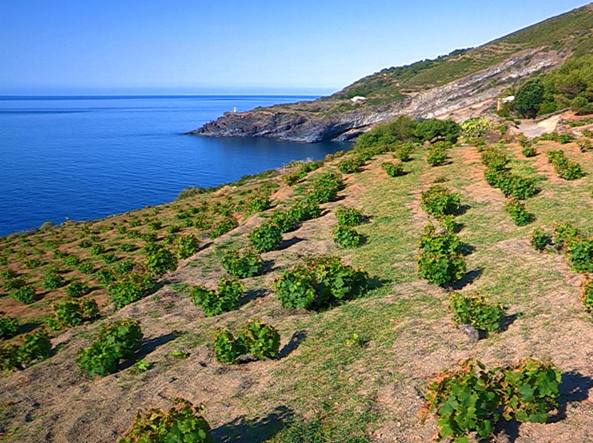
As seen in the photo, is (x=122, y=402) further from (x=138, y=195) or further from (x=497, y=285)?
(x=138, y=195)

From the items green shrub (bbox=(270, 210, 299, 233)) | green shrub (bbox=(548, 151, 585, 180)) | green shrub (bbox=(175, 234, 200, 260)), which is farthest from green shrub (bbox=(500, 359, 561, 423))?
green shrub (bbox=(548, 151, 585, 180))

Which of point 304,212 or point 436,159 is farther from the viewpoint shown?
point 436,159

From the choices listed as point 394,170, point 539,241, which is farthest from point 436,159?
point 539,241

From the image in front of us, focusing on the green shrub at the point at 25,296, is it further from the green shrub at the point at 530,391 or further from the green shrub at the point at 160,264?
the green shrub at the point at 530,391

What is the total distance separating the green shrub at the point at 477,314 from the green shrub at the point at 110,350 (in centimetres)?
957

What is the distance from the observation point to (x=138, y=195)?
96.3 metres

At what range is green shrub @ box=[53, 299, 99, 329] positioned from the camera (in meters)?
19.7

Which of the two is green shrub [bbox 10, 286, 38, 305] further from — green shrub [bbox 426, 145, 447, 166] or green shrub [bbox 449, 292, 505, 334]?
green shrub [bbox 426, 145, 447, 166]

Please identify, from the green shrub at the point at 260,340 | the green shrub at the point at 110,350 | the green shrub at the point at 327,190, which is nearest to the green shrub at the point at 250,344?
the green shrub at the point at 260,340

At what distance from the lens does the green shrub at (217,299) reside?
16750mm

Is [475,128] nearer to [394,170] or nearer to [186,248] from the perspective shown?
[394,170]

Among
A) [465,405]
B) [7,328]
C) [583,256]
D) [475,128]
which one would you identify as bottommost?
[7,328]

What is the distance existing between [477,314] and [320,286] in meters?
5.51

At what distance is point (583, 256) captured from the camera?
1470 centimetres
